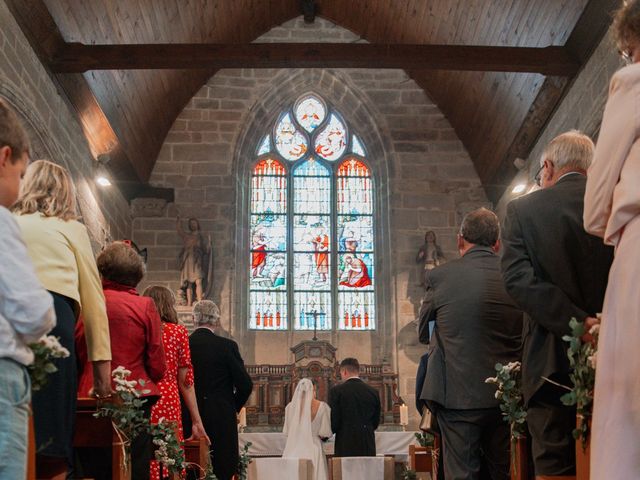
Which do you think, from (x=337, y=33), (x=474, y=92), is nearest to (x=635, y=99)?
(x=474, y=92)

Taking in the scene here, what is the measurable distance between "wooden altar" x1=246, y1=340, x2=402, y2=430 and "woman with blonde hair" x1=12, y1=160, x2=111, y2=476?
8.77 metres

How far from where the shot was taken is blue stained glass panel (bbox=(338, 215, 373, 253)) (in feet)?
47.0

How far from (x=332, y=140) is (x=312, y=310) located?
105 inches

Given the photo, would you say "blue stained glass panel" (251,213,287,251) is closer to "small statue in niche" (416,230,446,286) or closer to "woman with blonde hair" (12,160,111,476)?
"small statue in niche" (416,230,446,286)

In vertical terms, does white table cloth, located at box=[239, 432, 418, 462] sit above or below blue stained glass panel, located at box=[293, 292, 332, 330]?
below

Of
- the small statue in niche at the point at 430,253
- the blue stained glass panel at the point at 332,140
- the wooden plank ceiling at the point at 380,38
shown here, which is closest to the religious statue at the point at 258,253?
the blue stained glass panel at the point at 332,140

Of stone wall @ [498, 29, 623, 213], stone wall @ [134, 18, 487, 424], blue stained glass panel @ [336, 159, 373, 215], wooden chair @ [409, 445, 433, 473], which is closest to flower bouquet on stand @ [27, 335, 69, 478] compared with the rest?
wooden chair @ [409, 445, 433, 473]

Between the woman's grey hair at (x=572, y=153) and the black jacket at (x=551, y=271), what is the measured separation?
0.07m

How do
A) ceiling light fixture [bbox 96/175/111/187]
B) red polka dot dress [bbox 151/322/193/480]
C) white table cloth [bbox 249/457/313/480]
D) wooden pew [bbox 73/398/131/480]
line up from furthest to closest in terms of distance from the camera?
ceiling light fixture [bbox 96/175/111/187] → white table cloth [bbox 249/457/313/480] → red polka dot dress [bbox 151/322/193/480] → wooden pew [bbox 73/398/131/480]

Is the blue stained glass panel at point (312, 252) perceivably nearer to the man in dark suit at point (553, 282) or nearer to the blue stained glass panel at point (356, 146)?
the blue stained glass panel at point (356, 146)

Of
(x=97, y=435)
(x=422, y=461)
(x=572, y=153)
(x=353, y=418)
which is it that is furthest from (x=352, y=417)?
(x=572, y=153)

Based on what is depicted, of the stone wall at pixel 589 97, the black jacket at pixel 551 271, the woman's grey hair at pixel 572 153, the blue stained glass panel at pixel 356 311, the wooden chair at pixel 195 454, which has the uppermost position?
the stone wall at pixel 589 97

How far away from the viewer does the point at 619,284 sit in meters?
2.30

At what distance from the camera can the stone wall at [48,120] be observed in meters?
8.03
